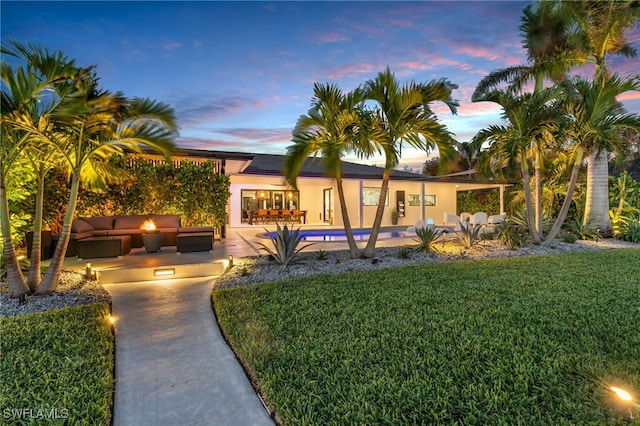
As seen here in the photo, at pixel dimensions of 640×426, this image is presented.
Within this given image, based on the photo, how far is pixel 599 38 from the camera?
11500mm

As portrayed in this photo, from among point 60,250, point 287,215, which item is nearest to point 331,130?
point 60,250

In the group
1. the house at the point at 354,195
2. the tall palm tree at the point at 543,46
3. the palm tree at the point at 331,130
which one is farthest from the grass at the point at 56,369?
the tall palm tree at the point at 543,46

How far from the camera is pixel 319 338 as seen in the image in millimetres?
3566

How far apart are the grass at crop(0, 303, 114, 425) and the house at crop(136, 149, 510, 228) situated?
11617 millimetres

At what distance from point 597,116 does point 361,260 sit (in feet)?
25.3

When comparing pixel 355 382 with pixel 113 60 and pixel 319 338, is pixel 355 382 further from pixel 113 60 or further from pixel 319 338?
pixel 113 60

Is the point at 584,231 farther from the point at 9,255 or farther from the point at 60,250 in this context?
the point at 9,255

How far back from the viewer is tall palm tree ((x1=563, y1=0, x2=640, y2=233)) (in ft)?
35.9

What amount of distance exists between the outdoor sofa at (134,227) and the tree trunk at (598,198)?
13.4 m

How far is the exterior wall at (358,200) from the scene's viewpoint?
18172mm

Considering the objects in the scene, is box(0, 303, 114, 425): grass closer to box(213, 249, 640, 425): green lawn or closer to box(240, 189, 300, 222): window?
box(213, 249, 640, 425): green lawn

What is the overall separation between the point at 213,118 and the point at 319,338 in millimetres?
14211

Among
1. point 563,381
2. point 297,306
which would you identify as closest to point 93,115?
point 297,306

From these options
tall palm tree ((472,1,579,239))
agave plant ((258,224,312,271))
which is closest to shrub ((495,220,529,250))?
tall palm tree ((472,1,579,239))
